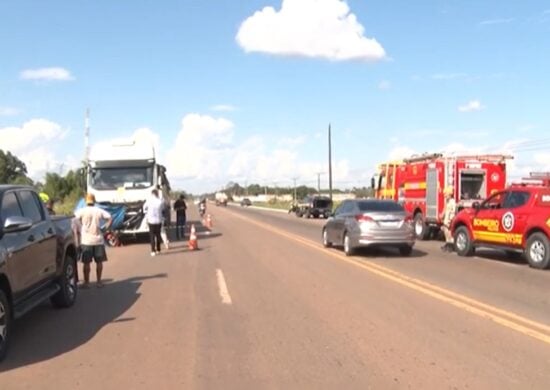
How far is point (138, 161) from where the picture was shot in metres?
24.3

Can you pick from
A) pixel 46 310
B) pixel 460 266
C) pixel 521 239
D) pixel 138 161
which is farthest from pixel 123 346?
pixel 138 161

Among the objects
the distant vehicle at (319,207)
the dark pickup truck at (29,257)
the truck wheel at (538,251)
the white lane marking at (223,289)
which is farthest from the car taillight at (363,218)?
the distant vehicle at (319,207)

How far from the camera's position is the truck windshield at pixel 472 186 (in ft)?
79.7

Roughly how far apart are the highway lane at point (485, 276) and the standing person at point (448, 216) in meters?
0.42

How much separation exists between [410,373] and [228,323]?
312cm

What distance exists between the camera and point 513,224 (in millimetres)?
16469

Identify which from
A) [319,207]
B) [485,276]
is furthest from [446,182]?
[319,207]

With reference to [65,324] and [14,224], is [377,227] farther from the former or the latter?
[14,224]

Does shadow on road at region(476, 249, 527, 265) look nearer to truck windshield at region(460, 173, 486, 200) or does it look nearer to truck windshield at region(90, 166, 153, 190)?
truck windshield at region(460, 173, 486, 200)

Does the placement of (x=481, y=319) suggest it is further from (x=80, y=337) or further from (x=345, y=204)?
(x=345, y=204)

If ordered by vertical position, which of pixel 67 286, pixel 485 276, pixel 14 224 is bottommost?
pixel 485 276

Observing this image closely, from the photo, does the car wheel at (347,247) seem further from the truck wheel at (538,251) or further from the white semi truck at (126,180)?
the white semi truck at (126,180)

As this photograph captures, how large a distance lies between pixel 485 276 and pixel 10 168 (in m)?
122

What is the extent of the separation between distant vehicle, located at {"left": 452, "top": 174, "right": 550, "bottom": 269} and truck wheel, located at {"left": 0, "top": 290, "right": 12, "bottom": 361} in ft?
39.1
